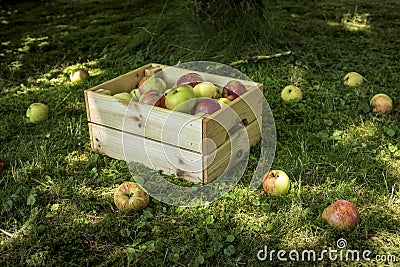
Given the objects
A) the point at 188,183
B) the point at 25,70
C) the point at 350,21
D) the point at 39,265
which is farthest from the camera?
the point at 350,21

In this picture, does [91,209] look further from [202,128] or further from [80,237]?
[202,128]

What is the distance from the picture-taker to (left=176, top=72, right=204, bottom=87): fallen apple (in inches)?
134

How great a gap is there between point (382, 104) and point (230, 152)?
4.97 ft

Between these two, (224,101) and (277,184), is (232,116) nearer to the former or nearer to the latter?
(224,101)

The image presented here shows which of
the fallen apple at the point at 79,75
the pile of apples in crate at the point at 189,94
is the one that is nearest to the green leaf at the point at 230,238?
the pile of apples in crate at the point at 189,94

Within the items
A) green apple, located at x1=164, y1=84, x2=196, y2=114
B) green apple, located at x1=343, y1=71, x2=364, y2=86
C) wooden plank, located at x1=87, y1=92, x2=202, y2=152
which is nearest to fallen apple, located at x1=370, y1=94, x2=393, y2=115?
green apple, located at x1=343, y1=71, x2=364, y2=86

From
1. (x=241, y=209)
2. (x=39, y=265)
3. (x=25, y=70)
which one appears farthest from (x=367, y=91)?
(x=25, y=70)

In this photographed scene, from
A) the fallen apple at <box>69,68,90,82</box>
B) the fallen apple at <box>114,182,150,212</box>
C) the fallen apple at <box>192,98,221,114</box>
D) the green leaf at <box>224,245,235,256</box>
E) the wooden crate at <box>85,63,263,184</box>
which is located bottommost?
the fallen apple at <box>69,68,90,82</box>

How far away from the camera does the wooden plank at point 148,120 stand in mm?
2861

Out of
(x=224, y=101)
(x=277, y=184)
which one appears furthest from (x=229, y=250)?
(x=224, y=101)

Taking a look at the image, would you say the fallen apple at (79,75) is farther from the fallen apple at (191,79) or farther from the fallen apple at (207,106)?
the fallen apple at (207,106)

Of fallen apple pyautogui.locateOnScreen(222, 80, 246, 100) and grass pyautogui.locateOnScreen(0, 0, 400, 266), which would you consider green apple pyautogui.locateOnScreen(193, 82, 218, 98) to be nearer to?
fallen apple pyautogui.locateOnScreen(222, 80, 246, 100)

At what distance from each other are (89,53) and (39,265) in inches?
145

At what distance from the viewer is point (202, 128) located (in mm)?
2793
